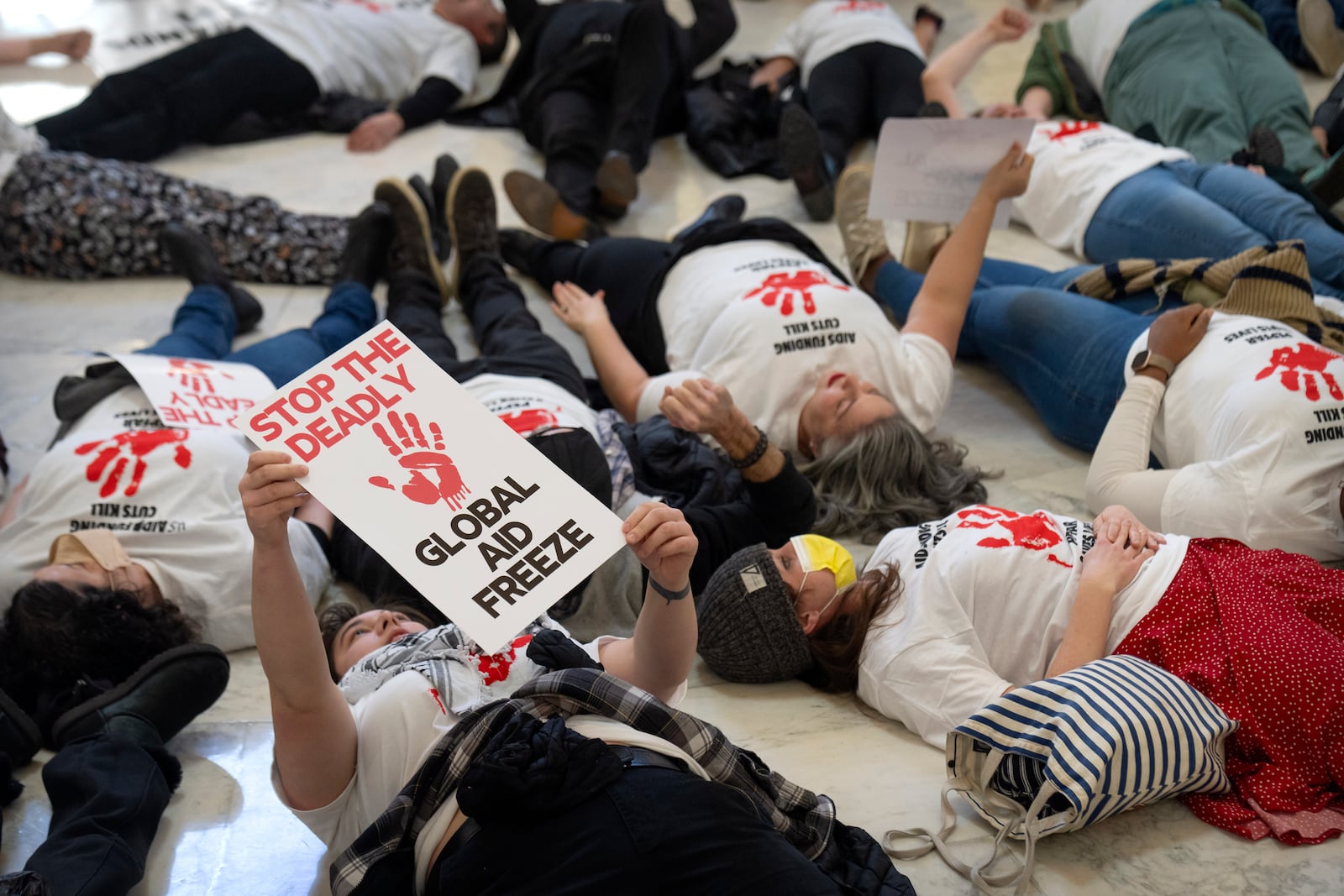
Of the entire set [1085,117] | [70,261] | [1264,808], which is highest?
[1085,117]

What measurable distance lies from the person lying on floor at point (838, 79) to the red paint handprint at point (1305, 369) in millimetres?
1551

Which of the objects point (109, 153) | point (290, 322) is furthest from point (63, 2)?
point (290, 322)

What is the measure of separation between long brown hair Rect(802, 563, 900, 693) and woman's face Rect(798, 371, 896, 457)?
0.43 metres

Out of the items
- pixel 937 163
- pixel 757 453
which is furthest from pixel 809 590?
pixel 937 163

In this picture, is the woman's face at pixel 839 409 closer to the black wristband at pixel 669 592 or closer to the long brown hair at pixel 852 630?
the long brown hair at pixel 852 630

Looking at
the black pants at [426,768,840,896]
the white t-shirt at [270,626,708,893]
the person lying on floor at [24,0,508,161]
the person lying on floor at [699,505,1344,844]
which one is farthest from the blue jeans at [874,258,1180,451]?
the person lying on floor at [24,0,508,161]

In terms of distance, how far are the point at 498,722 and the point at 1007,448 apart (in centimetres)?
146

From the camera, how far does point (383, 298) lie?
286 cm

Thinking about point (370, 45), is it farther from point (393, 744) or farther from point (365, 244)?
point (393, 744)

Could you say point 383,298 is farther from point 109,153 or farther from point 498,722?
point 498,722

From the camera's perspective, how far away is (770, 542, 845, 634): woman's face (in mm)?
1621

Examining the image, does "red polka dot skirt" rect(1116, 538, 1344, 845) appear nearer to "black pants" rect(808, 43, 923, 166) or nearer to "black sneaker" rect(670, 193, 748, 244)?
"black sneaker" rect(670, 193, 748, 244)

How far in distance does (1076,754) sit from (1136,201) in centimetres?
175

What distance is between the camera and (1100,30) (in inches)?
130
